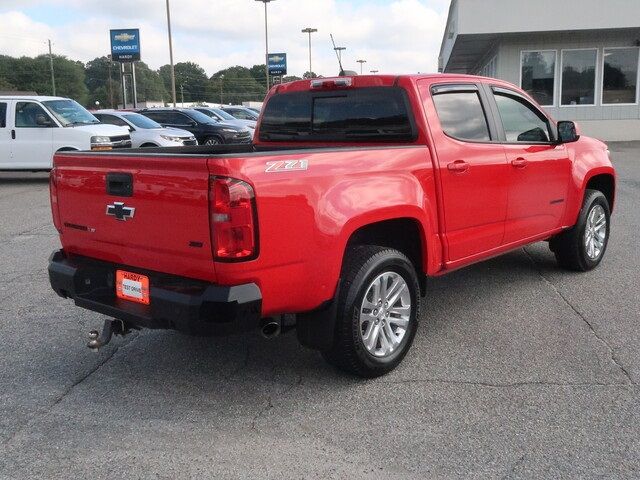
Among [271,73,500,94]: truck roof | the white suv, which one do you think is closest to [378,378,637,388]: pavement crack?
[271,73,500,94]: truck roof

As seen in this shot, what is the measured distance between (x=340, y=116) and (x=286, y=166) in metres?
1.59

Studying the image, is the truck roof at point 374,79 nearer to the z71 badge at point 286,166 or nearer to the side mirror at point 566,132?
the side mirror at point 566,132

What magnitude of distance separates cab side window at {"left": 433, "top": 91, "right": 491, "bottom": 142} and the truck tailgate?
6.83ft

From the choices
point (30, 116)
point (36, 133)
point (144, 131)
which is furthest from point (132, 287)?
point (144, 131)

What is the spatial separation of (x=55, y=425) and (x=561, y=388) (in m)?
2.88

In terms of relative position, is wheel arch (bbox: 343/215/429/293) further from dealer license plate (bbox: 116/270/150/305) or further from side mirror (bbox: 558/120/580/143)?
side mirror (bbox: 558/120/580/143)

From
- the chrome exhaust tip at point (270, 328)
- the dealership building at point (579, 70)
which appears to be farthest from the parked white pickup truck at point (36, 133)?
the dealership building at point (579, 70)

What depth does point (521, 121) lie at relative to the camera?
558 centimetres

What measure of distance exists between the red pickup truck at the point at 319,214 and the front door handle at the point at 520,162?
0.03m

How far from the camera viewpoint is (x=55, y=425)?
11.6 feet

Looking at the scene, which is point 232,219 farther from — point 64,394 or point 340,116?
point 340,116

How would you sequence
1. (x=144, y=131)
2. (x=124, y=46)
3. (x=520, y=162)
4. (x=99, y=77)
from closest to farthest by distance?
(x=520, y=162), (x=144, y=131), (x=124, y=46), (x=99, y=77)

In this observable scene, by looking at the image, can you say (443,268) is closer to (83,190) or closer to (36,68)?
(83,190)

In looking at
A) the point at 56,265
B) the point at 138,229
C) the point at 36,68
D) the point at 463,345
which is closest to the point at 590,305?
the point at 463,345
